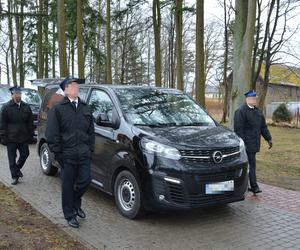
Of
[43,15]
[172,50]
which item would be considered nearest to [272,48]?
[172,50]

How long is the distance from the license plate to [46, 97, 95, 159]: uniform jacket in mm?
1673

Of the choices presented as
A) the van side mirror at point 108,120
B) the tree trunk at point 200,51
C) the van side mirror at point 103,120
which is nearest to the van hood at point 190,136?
the van side mirror at point 108,120

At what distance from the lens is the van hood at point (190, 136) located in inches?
236

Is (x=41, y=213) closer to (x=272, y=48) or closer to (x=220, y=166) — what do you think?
(x=220, y=166)

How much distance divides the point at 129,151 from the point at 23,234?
5.86 ft

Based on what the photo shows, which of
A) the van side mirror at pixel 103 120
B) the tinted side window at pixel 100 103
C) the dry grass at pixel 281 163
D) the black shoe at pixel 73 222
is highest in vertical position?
the tinted side window at pixel 100 103

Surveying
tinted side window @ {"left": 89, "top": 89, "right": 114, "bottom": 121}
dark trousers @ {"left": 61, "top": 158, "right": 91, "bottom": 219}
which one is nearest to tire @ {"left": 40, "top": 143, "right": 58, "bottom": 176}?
tinted side window @ {"left": 89, "top": 89, "right": 114, "bottom": 121}

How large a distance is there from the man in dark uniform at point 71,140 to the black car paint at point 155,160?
2.10 ft

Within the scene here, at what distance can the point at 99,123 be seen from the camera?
7.09 m

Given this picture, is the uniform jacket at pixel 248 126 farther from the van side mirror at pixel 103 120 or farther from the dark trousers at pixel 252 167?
the van side mirror at pixel 103 120

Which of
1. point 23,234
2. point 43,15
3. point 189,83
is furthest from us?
point 189,83

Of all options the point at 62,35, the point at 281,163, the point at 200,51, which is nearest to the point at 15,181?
the point at 281,163

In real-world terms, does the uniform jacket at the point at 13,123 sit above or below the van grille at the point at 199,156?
above

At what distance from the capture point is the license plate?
593 centimetres
